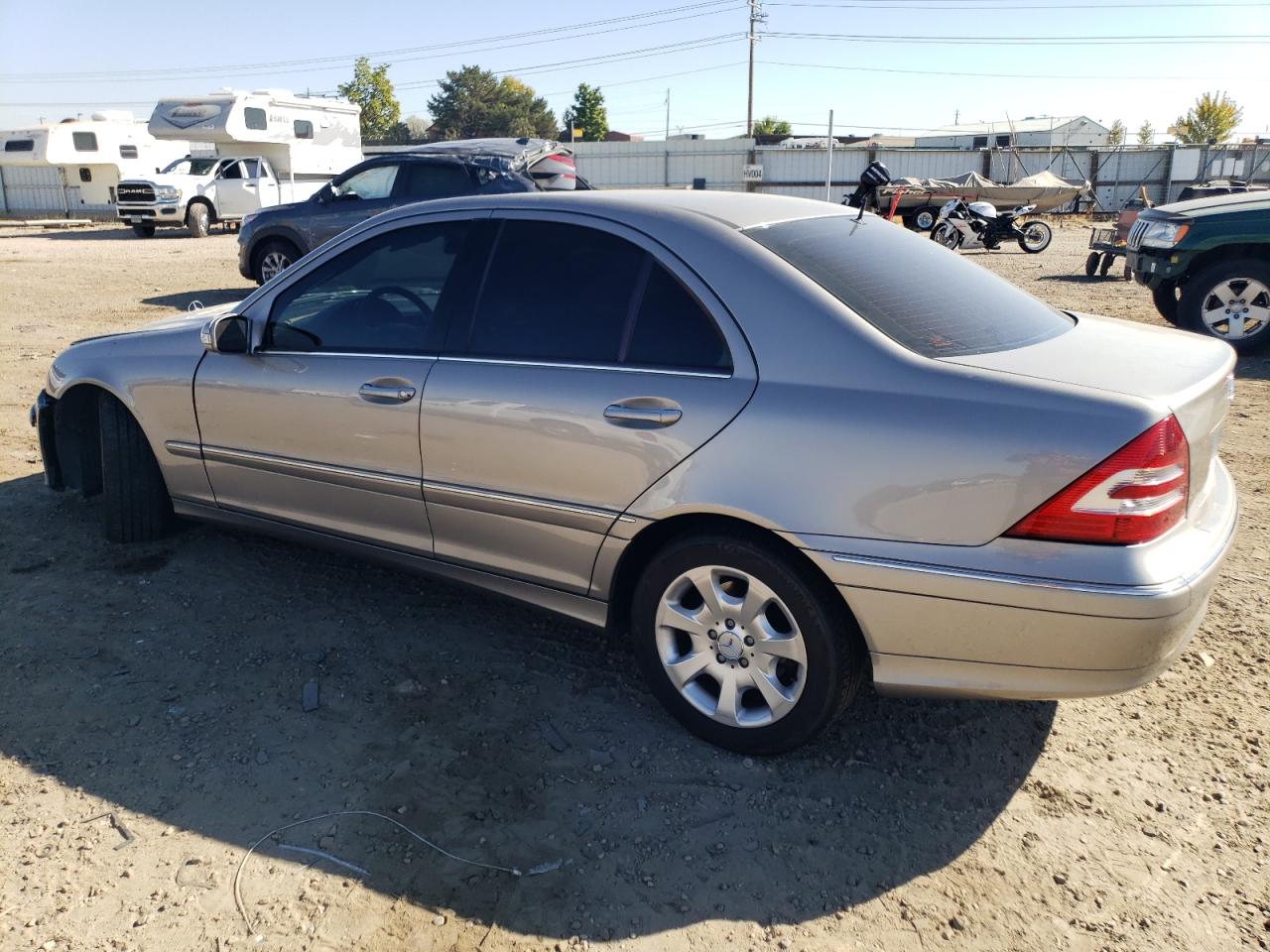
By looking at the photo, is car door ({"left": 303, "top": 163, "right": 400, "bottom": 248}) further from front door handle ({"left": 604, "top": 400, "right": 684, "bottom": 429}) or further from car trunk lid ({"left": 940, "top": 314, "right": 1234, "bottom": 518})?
car trunk lid ({"left": 940, "top": 314, "right": 1234, "bottom": 518})

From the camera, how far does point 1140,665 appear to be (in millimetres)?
2428

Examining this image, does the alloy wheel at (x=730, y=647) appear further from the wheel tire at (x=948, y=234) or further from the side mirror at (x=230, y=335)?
the wheel tire at (x=948, y=234)

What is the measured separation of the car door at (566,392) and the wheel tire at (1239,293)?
746cm

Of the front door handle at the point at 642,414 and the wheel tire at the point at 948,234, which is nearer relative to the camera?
the front door handle at the point at 642,414

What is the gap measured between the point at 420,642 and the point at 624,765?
1110 mm

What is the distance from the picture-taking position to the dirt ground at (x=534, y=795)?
2355 mm

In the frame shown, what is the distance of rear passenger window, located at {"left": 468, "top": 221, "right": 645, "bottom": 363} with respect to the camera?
3.09 metres

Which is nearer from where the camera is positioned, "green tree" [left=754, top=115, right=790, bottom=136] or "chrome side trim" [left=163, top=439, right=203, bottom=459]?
"chrome side trim" [left=163, top=439, right=203, bottom=459]

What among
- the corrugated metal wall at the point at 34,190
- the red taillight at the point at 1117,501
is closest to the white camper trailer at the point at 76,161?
the corrugated metal wall at the point at 34,190

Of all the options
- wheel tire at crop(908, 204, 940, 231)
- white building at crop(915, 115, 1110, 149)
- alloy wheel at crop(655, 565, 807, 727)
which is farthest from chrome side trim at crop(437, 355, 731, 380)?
white building at crop(915, 115, 1110, 149)

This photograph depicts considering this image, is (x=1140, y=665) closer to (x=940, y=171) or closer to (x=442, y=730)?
(x=442, y=730)

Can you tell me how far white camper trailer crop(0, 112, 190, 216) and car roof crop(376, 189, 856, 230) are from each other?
111ft

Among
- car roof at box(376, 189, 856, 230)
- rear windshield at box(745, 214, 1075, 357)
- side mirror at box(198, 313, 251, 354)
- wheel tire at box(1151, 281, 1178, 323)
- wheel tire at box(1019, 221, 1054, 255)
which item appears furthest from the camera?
wheel tire at box(1019, 221, 1054, 255)

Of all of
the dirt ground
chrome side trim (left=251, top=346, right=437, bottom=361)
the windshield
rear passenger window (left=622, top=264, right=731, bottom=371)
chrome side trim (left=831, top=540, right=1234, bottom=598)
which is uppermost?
the windshield
